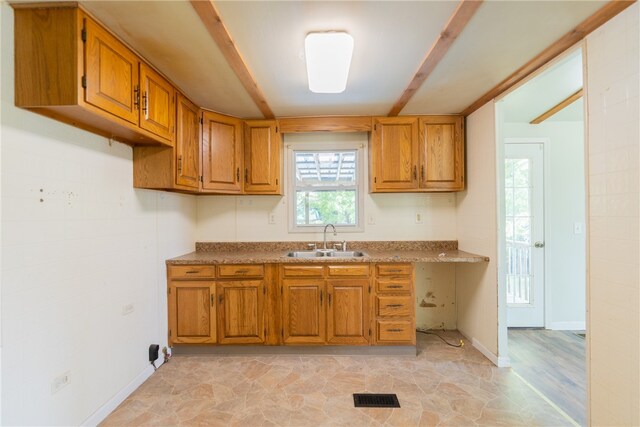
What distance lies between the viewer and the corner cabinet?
2.87m

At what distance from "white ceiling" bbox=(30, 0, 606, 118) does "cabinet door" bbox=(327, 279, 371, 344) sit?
1724 millimetres

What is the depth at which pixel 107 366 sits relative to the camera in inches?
73.4

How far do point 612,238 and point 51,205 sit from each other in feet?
9.67

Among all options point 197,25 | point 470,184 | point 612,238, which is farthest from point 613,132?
point 197,25

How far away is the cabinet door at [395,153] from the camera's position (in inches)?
113

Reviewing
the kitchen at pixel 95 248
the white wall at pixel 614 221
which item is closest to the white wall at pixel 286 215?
the kitchen at pixel 95 248

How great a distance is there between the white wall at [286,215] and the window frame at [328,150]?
0.04 m

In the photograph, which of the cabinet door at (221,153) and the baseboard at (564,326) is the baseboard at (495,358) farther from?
the cabinet door at (221,153)

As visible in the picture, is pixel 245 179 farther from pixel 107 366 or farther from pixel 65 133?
pixel 107 366

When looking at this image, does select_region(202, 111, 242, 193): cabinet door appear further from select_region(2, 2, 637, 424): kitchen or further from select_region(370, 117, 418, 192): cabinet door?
select_region(370, 117, 418, 192): cabinet door

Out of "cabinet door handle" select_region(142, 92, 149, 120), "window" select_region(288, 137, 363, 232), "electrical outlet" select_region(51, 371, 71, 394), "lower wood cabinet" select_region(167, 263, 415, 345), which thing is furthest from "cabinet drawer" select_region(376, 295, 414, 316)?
"cabinet door handle" select_region(142, 92, 149, 120)

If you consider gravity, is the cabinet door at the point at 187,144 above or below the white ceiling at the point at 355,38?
below

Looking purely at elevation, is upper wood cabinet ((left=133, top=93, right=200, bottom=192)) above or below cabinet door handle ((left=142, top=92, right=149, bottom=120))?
below

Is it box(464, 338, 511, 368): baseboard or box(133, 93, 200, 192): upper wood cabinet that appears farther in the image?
box(464, 338, 511, 368): baseboard
